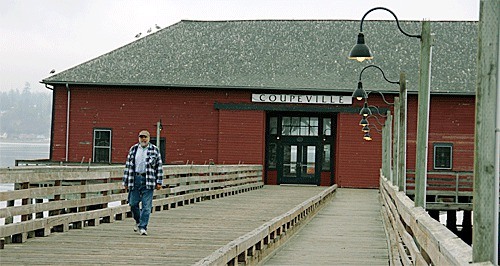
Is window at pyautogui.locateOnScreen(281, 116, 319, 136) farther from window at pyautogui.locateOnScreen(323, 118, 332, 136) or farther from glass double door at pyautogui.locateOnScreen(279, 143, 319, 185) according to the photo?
glass double door at pyautogui.locateOnScreen(279, 143, 319, 185)

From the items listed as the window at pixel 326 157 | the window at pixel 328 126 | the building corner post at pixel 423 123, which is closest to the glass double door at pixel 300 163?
the window at pixel 326 157

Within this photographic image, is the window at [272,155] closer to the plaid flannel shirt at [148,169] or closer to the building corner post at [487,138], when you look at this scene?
the plaid flannel shirt at [148,169]

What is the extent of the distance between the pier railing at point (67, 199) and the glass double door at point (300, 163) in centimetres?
1828

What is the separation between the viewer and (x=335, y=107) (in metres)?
41.1

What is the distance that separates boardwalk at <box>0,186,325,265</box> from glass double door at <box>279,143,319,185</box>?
77.2 ft

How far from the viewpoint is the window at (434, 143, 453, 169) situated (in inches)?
1583

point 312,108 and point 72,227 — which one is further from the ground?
point 312,108

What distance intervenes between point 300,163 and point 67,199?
2630 cm

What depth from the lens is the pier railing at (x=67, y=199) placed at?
39.6ft

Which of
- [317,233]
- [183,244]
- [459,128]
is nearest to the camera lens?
[183,244]

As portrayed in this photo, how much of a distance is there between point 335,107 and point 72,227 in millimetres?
27409

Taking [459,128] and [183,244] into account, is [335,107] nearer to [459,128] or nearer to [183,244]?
[459,128]

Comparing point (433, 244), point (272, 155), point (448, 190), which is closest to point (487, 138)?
point (433, 244)

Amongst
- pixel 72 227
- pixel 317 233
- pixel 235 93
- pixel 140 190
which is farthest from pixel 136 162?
pixel 235 93
